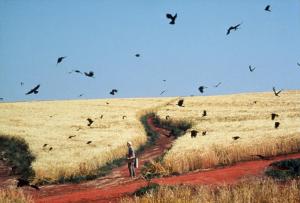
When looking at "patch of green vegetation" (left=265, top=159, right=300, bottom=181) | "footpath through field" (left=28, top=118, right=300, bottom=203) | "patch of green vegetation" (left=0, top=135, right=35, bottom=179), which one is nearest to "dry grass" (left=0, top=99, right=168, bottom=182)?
"patch of green vegetation" (left=0, top=135, right=35, bottom=179)

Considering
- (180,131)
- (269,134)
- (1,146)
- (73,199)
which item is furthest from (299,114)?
(73,199)

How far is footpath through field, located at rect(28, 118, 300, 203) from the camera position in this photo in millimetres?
21031

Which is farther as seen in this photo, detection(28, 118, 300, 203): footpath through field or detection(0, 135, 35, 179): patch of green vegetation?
detection(0, 135, 35, 179): patch of green vegetation

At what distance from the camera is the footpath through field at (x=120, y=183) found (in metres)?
21.0

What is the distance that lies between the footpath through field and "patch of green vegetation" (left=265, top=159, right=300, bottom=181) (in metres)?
0.62

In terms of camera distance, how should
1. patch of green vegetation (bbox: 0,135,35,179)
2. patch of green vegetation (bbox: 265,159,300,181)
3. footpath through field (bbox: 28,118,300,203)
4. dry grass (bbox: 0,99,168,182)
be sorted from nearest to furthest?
footpath through field (bbox: 28,118,300,203) < patch of green vegetation (bbox: 265,159,300,181) < dry grass (bbox: 0,99,168,182) < patch of green vegetation (bbox: 0,135,35,179)

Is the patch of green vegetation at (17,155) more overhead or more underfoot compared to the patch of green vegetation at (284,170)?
more overhead

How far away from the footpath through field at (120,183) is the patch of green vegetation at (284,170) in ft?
2.04

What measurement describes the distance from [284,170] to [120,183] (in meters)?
8.41

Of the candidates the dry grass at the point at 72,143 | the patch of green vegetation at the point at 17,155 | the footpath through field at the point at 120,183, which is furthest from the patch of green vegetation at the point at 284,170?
the patch of green vegetation at the point at 17,155

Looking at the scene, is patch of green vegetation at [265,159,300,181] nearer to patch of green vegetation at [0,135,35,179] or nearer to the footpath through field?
the footpath through field

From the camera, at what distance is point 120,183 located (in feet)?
83.5

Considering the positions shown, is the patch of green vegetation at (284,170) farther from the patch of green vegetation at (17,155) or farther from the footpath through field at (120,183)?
the patch of green vegetation at (17,155)

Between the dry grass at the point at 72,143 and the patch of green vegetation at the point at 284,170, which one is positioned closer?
the patch of green vegetation at the point at 284,170
